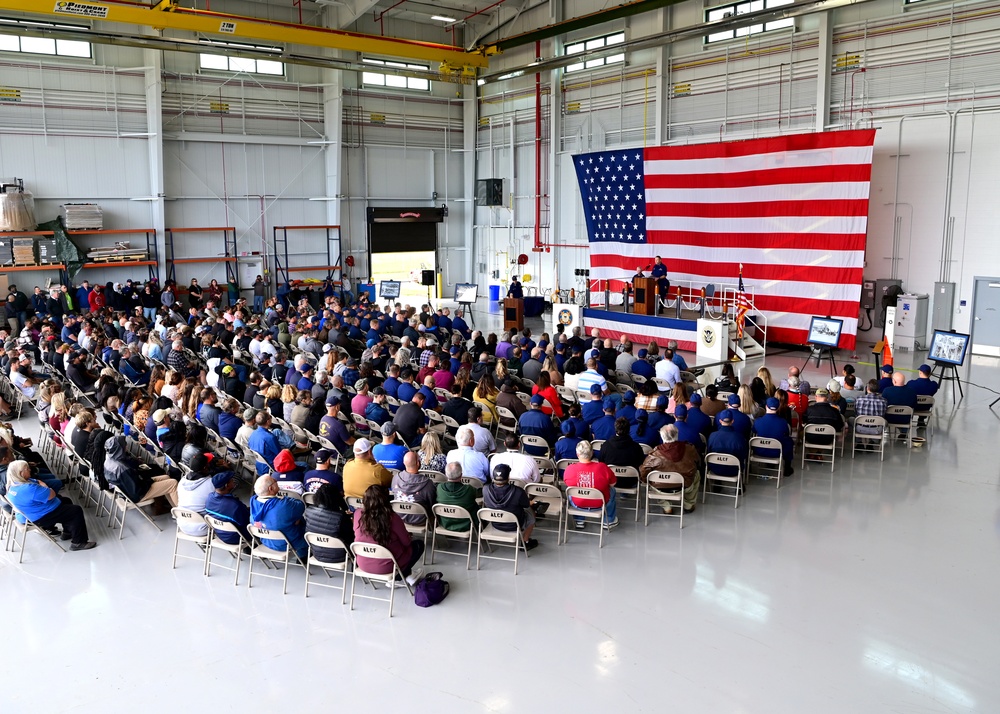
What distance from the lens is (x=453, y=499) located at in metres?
6.94

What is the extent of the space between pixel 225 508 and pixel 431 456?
2059 millimetres

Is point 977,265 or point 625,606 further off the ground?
point 977,265

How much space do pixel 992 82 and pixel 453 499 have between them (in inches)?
571

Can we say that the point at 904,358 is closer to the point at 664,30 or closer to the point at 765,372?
the point at 765,372

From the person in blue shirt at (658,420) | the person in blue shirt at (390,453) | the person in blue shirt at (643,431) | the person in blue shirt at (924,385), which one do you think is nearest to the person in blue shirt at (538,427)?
the person in blue shirt at (643,431)

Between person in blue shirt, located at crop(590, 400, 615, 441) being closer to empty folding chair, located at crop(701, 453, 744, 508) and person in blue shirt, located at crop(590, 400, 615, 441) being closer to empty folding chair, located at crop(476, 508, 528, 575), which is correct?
empty folding chair, located at crop(701, 453, 744, 508)

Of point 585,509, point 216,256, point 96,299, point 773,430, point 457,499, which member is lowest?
point 585,509

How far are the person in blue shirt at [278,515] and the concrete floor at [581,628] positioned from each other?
0.39 m

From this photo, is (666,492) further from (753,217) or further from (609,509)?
(753,217)

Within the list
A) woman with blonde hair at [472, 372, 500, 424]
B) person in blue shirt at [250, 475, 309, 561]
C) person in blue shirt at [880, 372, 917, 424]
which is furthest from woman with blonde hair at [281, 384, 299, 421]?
person in blue shirt at [880, 372, 917, 424]

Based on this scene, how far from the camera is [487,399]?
406 inches

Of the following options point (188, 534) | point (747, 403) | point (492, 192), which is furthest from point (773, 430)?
point (492, 192)

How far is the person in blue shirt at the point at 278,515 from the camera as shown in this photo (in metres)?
6.39

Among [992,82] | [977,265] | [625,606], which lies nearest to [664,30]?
[992,82]
